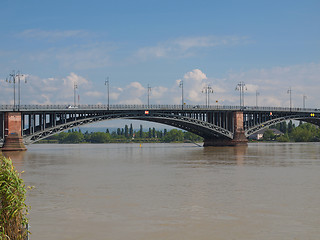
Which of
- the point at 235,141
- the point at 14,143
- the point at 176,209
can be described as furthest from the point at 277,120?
the point at 176,209

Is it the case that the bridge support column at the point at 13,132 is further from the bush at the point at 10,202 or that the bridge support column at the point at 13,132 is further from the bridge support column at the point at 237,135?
the bush at the point at 10,202

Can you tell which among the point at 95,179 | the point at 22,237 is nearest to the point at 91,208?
the point at 22,237

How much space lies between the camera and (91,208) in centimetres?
2172

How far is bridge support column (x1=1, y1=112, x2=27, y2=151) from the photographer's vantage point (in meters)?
85.9

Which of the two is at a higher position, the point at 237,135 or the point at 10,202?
the point at 237,135

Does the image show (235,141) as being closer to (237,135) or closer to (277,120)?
(237,135)

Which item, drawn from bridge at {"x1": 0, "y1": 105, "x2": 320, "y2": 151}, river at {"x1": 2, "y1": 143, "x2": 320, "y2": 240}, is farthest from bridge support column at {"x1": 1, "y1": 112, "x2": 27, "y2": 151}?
river at {"x1": 2, "y1": 143, "x2": 320, "y2": 240}

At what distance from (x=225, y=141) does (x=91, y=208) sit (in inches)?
3861

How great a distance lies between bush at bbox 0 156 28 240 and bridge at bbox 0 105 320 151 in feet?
251

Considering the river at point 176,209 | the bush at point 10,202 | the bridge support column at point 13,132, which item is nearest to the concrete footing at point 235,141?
the bridge support column at point 13,132

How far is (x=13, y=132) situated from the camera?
8644 centimetres

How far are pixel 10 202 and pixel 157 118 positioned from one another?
9338 cm

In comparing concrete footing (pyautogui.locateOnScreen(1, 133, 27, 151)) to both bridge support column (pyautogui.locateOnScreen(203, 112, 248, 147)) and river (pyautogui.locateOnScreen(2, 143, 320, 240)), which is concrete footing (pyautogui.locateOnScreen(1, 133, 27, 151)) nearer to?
bridge support column (pyautogui.locateOnScreen(203, 112, 248, 147))

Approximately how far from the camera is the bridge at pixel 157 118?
287 ft
